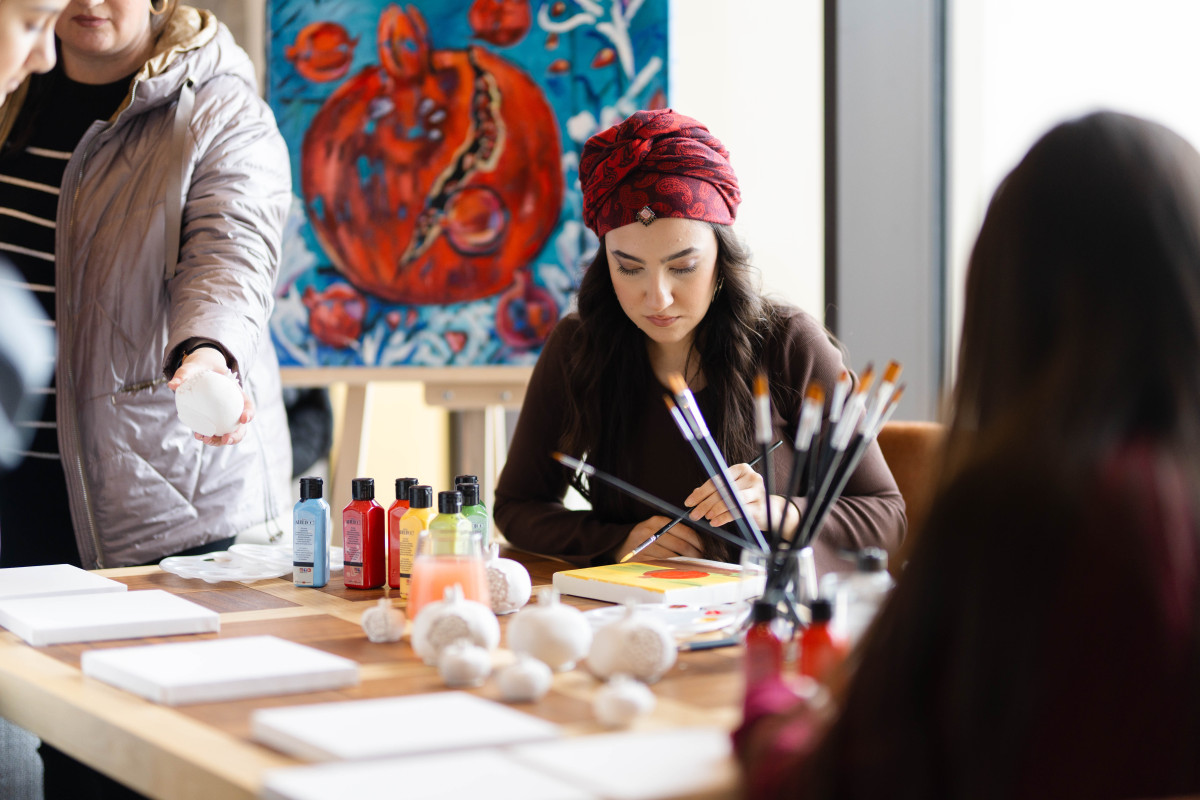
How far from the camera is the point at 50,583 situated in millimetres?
1582

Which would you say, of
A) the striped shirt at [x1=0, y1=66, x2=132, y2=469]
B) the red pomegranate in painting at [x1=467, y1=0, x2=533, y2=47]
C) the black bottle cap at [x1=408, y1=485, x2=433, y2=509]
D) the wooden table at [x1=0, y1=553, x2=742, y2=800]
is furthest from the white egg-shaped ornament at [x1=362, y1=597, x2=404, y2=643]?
the red pomegranate in painting at [x1=467, y1=0, x2=533, y2=47]

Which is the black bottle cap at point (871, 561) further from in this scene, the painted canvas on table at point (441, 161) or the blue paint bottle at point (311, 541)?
the painted canvas on table at point (441, 161)

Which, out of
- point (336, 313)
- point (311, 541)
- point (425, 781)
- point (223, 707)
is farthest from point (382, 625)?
point (336, 313)

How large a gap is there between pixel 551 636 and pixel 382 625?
250 millimetres

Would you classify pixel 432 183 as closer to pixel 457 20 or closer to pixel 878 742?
pixel 457 20

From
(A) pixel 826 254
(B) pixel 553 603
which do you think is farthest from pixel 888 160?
(B) pixel 553 603

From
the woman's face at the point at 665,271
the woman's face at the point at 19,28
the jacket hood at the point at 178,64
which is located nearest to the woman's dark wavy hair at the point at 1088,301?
the woman's face at the point at 19,28

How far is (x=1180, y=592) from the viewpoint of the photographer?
2.30 ft

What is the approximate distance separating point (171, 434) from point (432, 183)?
1.16m

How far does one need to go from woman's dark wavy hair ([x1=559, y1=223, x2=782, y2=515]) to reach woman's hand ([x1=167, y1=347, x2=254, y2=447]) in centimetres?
60

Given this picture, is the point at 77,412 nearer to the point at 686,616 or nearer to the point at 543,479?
the point at 543,479

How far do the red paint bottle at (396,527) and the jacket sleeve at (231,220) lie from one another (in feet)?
1.29

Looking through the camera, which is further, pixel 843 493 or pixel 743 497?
pixel 843 493

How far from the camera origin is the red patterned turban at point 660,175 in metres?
1.94
